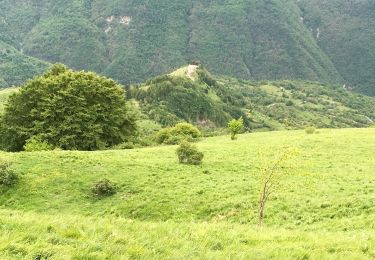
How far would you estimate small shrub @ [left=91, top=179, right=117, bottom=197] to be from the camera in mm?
30406

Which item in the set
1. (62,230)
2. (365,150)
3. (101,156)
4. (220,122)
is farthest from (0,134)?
(220,122)

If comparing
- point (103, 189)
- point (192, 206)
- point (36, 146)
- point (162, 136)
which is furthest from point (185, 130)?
point (192, 206)

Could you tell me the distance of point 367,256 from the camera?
41.3 ft

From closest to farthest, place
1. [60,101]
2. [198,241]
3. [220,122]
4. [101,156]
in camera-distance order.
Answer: [198,241]
[101,156]
[60,101]
[220,122]

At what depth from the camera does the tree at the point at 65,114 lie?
55.0m

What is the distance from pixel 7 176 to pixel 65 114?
26.2 metres

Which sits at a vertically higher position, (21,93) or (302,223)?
(21,93)

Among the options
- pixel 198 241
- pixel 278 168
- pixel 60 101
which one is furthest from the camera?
pixel 60 101

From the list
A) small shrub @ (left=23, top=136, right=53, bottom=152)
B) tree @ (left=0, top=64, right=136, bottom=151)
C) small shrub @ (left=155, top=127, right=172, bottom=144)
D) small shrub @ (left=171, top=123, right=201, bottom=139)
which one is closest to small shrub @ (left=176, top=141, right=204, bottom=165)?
small shrub @ (left=23, top=136, right=53, bottom=152)

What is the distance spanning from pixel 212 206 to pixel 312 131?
36.5 meters

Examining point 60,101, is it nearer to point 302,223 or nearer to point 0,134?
point 0,134

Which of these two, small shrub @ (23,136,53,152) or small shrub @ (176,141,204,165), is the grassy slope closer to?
small shrub @ (176,141,204,165)

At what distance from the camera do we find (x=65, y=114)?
185 ft

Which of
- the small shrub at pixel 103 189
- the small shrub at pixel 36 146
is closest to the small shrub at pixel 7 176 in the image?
the small shrub at pixel 103 189
